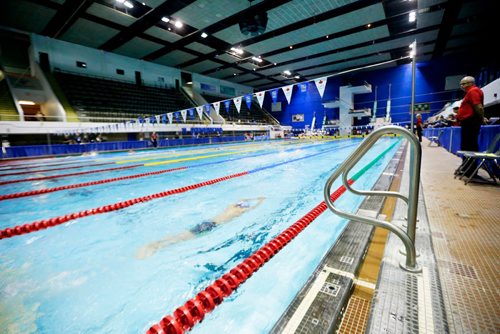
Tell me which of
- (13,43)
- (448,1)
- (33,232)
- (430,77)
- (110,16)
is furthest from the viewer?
(430,77)

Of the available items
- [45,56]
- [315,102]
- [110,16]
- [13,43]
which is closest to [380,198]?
[110,16]

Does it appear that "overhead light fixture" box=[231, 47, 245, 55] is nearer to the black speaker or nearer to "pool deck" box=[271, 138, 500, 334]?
the black speaker

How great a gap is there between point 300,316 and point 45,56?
2221 cm

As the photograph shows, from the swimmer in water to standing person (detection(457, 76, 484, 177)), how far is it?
9.97 ft

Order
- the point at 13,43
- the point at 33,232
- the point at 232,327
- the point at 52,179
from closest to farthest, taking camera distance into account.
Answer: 1. the point at 232,327
2. the point at 33,232
3. the point at 52,179
4. the point at 13,43

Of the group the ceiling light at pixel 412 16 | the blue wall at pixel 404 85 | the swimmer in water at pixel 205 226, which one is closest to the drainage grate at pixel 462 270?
the swimmer in water at pixel 205 226

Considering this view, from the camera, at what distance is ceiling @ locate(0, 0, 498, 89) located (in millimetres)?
11656

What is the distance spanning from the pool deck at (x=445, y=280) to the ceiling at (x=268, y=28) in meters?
12.5

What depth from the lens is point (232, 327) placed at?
127 cm

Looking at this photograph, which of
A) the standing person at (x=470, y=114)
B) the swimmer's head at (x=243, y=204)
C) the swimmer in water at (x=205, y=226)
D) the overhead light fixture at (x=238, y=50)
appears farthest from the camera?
the overhead light fixture at (x=238, y=50)

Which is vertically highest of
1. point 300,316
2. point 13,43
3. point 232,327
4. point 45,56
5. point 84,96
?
point 13,43

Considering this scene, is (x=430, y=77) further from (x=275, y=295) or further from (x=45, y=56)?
(x=45, y=56)

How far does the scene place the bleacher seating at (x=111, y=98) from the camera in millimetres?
15648

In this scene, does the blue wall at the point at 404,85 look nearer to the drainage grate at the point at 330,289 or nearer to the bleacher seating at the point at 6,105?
the drainage grate at the point at 330,289
